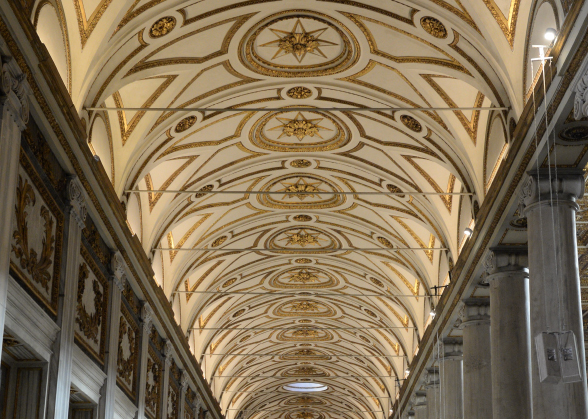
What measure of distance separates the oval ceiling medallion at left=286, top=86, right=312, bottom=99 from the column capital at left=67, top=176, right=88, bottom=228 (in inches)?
209

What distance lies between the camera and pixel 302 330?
119ft

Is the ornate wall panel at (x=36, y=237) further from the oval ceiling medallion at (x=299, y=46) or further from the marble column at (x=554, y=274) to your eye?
the marble column at (x=554, y=274)

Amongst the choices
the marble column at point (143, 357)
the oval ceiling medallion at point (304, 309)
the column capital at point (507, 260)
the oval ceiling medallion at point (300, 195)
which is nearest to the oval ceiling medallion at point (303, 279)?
the oval ceiling medallion at point (304, 309)

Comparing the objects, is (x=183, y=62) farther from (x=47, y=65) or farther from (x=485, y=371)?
(x=485, y=371)

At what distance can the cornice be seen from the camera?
10.0 metres

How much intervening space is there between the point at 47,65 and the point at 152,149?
6176 mm

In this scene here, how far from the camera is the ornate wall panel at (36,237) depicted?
35.2 ft

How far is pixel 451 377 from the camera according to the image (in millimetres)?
20203

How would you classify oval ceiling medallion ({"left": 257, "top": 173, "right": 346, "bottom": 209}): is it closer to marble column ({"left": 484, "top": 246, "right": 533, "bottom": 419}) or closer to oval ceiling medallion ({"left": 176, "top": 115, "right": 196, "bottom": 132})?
oval ceiling medallion ({"left": 176, "top": 115, "right": 196, "bottom": 132})

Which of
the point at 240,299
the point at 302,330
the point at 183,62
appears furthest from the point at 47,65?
the point at 302,330

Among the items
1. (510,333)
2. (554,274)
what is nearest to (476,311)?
(510,333)

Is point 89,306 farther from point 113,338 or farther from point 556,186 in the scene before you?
point 556,186

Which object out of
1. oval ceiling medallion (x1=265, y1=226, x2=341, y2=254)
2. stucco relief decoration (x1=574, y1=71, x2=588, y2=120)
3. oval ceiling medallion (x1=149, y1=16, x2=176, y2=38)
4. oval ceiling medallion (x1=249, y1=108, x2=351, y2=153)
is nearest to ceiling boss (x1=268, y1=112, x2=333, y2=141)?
oval ceiling medallion (x1=249, y1=108, x2=351, y2=153)

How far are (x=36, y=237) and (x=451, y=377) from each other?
11838mm
